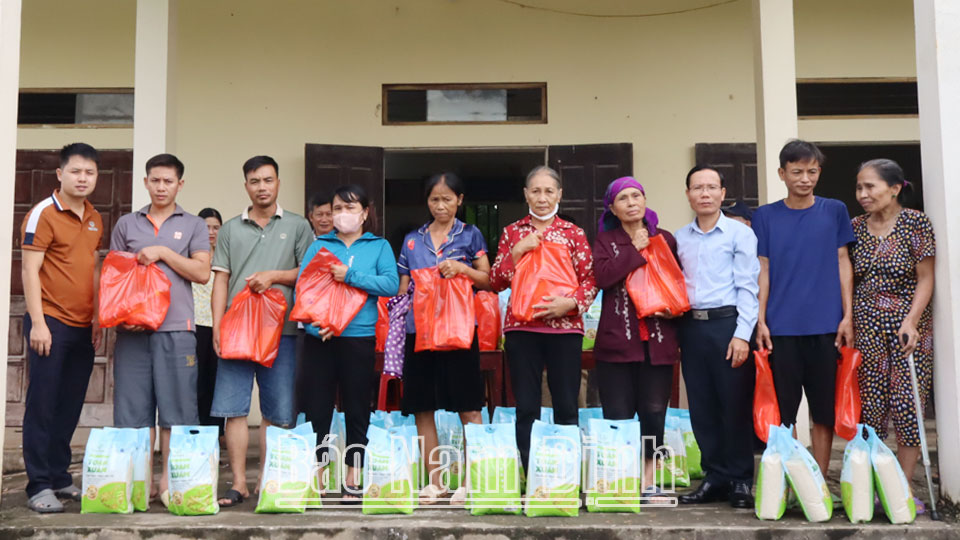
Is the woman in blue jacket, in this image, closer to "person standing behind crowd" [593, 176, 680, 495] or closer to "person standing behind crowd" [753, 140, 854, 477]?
"person standing behind crowd" [593, 176, 680, 495]

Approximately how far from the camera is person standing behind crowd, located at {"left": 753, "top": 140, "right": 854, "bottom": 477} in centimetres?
375

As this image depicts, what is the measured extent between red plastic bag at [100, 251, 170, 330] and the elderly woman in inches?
133

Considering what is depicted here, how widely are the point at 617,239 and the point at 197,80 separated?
4.72m

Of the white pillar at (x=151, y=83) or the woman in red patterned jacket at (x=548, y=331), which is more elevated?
the white pillar at (x=151, y=83)

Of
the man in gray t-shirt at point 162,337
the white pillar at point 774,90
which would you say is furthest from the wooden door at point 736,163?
the man in gray t-shirt at point 162,337

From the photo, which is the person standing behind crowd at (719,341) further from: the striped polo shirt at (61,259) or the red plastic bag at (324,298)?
the striped polo shirt at (61,259)

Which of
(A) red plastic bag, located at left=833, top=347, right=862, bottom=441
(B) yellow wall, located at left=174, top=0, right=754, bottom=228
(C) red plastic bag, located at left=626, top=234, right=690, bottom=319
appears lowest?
(A) red plastic bag, located at left=833, top=347, right=862, bottom=441

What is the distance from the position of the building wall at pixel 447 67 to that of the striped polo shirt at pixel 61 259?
2.90 meters

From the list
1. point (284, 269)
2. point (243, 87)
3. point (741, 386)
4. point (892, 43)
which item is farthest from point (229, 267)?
point (892, 43)

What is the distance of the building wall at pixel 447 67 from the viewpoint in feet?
22.9

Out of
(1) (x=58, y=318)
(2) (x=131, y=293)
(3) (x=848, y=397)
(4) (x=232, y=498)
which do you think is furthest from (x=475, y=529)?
(1) (x=58, y=318)

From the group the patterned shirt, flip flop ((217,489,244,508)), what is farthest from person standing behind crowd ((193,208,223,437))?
the patterned shirt

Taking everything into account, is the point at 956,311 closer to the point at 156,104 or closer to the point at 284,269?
the point at 284,269

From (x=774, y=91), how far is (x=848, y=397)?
2.77 meters
